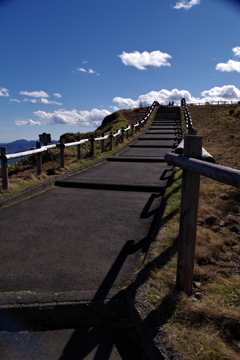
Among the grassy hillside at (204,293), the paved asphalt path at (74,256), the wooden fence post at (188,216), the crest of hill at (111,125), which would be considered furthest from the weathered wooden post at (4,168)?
the crest of hill at (111,125)

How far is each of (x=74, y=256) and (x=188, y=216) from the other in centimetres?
168

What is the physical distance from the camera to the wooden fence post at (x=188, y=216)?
8.04ft

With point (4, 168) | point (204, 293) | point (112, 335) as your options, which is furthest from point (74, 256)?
point (4, 168)

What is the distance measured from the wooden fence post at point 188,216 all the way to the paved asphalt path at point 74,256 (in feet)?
2.19

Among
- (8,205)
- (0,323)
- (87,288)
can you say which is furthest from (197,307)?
(8,205)

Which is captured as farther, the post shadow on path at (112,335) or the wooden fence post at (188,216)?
the wooden fence post at (188,216)

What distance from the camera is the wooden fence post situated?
245 centimetres

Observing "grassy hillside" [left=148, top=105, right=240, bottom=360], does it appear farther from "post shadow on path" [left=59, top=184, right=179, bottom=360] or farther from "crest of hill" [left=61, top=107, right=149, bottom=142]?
"crest of hill" [left=61, top=107, right=149, bottom=142]

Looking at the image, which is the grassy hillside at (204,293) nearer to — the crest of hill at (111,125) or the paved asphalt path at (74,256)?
the paved asphalt path at (74,256)

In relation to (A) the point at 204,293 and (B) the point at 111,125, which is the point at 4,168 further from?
(B) the point at 111,125

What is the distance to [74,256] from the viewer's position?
354 cm

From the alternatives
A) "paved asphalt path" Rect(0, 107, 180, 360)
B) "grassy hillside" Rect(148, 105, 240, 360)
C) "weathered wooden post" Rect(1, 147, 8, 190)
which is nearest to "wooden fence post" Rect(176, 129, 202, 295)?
"grassy hillside" Rect(148, 105, 240, 360)

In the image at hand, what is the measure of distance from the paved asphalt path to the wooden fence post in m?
0.67

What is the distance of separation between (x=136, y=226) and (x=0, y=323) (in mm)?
2458
